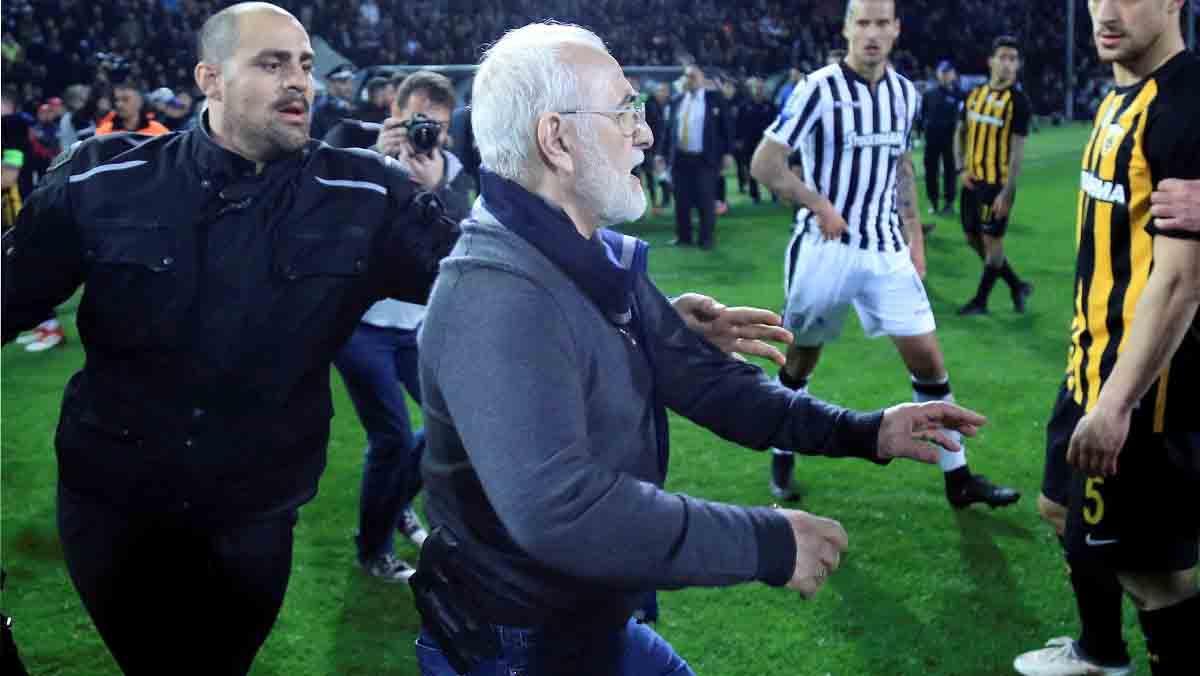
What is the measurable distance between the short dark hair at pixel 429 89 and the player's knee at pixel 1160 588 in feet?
9.87

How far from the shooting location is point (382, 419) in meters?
4.55

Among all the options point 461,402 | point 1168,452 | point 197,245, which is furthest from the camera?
point 1168,452

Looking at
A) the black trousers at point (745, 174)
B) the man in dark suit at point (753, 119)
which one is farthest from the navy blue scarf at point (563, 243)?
the man in dark suit at point (753, 119)

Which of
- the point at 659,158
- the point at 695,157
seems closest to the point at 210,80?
the point at 695,157

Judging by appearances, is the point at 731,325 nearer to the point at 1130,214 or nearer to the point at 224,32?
the point at 1130,214

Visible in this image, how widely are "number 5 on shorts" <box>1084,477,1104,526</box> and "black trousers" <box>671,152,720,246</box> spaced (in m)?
10.2

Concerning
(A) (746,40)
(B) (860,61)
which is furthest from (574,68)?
(A) (746,40)

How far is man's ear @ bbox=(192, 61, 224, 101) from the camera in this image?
2.92 meters

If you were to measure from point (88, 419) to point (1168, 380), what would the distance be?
264 cm

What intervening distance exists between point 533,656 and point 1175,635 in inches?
78.1

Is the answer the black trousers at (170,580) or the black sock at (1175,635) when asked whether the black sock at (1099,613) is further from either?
the black trousers at (170,580)

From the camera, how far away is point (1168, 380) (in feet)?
10.0

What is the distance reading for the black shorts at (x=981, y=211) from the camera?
9.19 m

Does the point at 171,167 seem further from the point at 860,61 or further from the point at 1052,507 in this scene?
the point at 860,61
